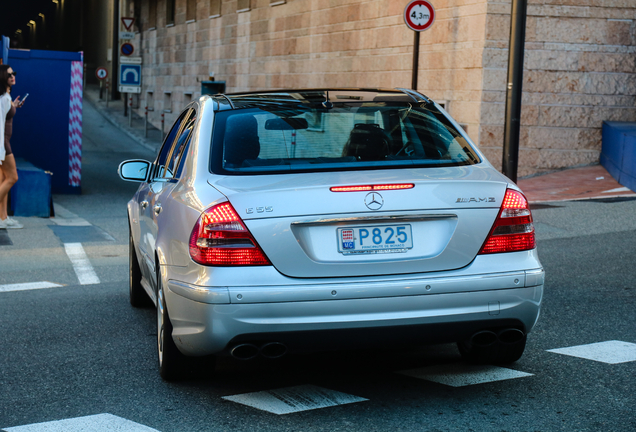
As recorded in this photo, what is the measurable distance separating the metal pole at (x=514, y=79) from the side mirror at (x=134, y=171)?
7.16 m

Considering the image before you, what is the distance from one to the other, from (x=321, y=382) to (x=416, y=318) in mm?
874

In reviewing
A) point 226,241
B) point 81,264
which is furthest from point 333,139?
point 81,264

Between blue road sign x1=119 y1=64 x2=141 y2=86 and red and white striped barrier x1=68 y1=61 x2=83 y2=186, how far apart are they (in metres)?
12.2

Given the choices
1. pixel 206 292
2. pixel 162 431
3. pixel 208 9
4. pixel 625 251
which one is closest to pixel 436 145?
pixel 206 292

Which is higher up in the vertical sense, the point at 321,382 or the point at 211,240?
the point at 211,240

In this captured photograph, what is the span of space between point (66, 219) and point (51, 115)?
4.43m

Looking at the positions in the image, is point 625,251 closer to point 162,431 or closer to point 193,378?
point 193,378

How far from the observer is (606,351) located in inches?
214

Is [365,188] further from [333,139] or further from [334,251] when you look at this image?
[333,139]

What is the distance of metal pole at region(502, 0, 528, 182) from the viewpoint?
12320 millimetres

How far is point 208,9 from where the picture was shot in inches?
1305

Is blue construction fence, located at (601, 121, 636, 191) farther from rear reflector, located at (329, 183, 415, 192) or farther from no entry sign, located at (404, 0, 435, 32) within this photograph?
rear reflector, located at (329, 183, 415, 192)

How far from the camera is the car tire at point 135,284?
6.87 meters

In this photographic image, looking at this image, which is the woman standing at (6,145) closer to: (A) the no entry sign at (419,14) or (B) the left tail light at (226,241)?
(A) the no entry sign at (419,14)
